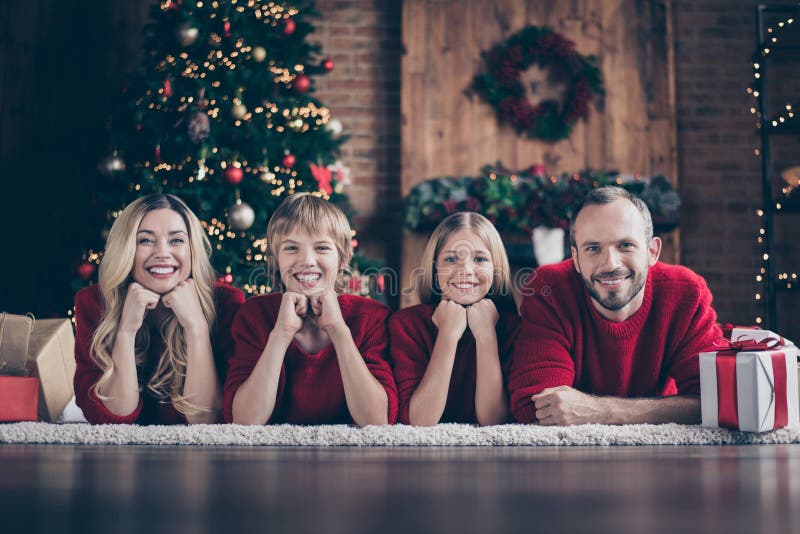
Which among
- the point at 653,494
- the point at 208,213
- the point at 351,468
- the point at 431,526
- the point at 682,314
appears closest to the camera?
the point at 431,526

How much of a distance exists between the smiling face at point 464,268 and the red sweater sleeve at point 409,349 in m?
0.08

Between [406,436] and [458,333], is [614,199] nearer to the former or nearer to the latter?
[458,333]

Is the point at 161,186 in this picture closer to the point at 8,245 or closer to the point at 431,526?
the point at 8,245

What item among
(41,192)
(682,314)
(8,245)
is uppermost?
(41,192)

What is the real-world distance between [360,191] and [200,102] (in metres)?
1.38

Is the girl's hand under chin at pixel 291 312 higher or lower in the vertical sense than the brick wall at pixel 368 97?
lower

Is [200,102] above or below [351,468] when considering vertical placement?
above

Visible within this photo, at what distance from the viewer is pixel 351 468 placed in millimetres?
937

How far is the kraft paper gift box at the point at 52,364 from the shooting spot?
7.52ft

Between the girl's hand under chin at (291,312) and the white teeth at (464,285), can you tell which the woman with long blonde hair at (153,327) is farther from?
the white teeth at (464,285)

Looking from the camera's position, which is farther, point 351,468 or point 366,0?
point 366,0

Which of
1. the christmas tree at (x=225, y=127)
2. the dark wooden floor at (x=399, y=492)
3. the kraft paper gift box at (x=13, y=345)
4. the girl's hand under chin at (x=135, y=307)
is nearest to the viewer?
the dark wooden floor at (x=399, y=492)

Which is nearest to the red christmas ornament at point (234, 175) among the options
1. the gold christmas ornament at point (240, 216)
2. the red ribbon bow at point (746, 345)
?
the gold christmas ornament at point (240, 216)

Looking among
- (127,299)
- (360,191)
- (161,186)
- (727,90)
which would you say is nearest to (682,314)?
(127,299)
